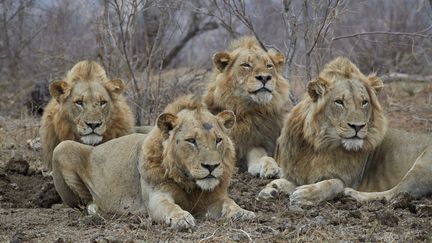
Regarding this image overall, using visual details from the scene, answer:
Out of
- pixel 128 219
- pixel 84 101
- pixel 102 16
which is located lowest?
pixel 128 219

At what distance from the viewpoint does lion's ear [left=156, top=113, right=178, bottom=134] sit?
558 centimetres

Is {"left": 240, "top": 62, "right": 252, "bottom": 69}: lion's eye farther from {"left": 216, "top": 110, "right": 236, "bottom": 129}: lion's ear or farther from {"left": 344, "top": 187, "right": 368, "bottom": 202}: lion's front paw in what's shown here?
{"left": 216, "top": 110, "right": 236, "bottom": 129}: lion's ear

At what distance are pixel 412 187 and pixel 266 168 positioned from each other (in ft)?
5.04

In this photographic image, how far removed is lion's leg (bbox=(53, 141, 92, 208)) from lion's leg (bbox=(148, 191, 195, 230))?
936 mm

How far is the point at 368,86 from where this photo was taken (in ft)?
21.6

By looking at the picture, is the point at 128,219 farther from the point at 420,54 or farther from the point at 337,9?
the point at 420,54

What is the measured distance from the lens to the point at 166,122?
18.4 feet

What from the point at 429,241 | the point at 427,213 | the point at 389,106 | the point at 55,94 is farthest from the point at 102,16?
the point at 429,241

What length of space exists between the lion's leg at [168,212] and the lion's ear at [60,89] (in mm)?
2027

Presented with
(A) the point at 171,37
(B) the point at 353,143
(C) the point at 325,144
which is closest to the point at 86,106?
(C) the point at 325,144

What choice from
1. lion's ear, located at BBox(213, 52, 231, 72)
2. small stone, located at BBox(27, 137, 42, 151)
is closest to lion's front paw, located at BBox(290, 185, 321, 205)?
lion's ear, located at BBox(213, 52, 231, 72)

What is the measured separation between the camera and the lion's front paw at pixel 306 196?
6.23 m

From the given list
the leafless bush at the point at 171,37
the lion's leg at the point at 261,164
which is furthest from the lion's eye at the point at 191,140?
the leafless bush at the point at 171,37

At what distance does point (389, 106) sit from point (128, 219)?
539 cm
